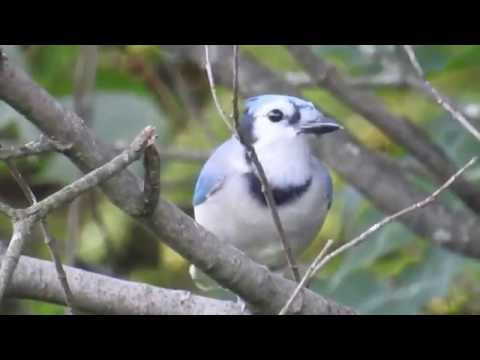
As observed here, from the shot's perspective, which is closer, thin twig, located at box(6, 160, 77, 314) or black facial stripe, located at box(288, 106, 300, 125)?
thin twig, located at box(6, 160, 77, 314)

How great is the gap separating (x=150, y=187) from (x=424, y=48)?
182 cm

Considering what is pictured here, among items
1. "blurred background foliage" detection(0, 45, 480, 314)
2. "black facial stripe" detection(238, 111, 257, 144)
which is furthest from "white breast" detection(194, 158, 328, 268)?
"blurred background foliage" detection(0, 45, 480, 314)

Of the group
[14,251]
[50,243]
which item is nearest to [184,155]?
[50,243]

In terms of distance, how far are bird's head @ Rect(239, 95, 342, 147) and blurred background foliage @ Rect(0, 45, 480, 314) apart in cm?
52

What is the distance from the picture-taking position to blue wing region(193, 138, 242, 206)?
3111 mm

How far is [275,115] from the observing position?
3.11 meters

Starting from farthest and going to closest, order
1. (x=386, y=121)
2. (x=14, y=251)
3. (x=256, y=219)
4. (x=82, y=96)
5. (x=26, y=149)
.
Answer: (x=82, y=96)
(x=386, y=121)
(x=256, y=219)
(x=26, y=149)
(x=14, y=251)

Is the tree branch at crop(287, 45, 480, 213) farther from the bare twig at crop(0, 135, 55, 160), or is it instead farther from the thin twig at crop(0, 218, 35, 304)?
the thin twig at crop(0, 218, 35, 304)

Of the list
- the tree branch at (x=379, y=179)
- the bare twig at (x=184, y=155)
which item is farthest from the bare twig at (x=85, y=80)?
the tree branch at (x=379, y=179)

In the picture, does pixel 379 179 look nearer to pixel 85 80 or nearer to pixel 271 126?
pixel 271 126

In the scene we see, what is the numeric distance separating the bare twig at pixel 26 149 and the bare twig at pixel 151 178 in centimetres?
15

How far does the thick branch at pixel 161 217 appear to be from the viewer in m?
1.85

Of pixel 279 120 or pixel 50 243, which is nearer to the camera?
A: pixel 50 243

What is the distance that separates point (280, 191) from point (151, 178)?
3.74 ft
